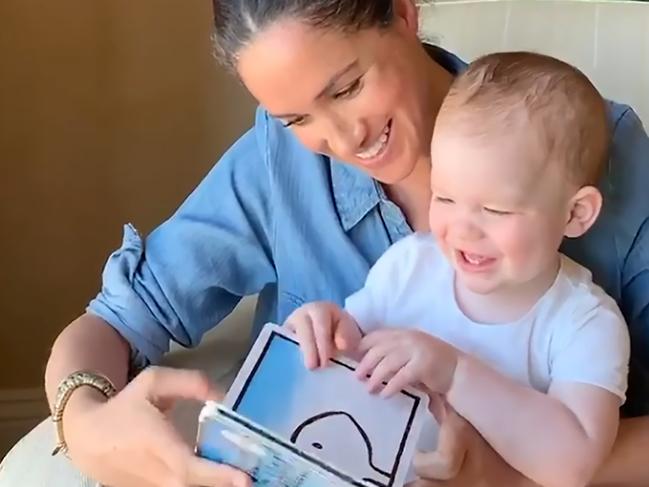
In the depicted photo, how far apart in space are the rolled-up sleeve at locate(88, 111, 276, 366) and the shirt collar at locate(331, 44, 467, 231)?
0.26 ft

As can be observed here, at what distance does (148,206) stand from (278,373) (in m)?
1.03

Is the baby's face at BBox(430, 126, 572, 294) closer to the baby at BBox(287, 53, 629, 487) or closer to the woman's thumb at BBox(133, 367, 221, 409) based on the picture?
the baby at BBox(287, 53, 629, 487)

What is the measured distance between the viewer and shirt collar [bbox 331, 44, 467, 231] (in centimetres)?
128

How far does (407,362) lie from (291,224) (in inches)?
13.0

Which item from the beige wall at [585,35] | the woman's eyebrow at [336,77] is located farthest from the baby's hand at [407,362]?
the beige wall at [585,35]

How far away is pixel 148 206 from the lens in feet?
6.50

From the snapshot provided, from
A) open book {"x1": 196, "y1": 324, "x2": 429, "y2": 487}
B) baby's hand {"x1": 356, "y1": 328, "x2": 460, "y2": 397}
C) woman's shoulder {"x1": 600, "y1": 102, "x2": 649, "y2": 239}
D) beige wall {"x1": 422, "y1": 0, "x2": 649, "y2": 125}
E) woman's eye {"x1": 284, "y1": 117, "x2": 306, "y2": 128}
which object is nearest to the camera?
open book {"x1": 196, "y1": 324, "x2": 429, "y2": 487}

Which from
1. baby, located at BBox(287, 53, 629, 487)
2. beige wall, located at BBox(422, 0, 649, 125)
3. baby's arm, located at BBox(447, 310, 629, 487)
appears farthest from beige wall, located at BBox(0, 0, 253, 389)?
baby's arm, located at BBox(447, 310, 629, 487)

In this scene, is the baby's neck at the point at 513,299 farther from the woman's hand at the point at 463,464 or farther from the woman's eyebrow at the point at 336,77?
the woman's eyebrow at the point at 336,77

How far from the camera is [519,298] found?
1.13m

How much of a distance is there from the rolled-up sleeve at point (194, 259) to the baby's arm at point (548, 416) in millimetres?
371

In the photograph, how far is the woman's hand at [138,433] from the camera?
1.03 m

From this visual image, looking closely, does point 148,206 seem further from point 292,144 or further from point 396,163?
point 396,163

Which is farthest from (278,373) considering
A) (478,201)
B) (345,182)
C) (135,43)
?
(135,43)
